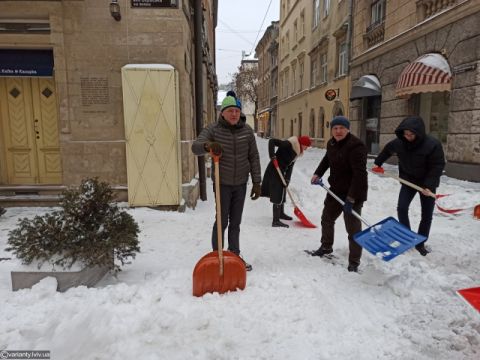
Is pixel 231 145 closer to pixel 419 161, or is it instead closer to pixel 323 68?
pixel 419 161

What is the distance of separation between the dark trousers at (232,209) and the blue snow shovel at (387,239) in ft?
3.66

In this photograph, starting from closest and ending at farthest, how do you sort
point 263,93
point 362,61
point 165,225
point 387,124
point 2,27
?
point 165,225, point 2,27, point 387,124, point 362,61, point 263,93

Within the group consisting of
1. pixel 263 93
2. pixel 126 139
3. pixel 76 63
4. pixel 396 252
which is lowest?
pixel 396 252

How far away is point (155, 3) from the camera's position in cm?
595

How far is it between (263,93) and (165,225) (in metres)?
40.7

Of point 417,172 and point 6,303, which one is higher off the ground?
point 417,172

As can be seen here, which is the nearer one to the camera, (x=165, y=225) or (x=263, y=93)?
(x=165, y=225)

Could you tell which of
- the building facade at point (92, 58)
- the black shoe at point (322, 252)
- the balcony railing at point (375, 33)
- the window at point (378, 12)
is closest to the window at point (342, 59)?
the balcony railing at point (375, 33)

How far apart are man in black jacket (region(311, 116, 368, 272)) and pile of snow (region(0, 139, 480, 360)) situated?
1.48 feet

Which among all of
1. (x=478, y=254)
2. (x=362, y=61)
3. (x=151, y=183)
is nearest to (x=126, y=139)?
(x=151, y=183)

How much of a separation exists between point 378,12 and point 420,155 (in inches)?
430

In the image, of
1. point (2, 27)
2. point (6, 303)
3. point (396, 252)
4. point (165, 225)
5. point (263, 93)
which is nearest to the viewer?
point (6, 303)

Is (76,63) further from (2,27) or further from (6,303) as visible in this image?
(6,303)

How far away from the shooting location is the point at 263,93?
145 ft
